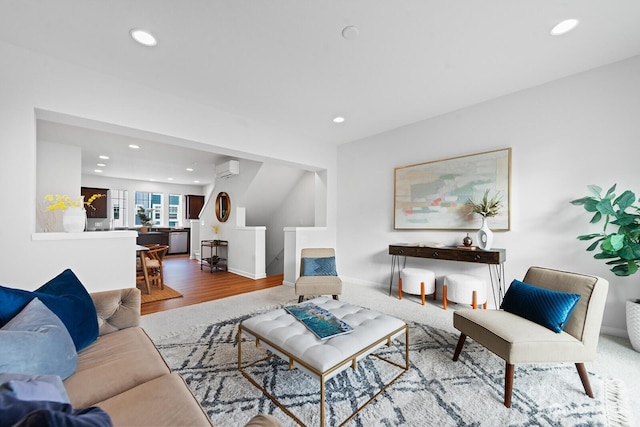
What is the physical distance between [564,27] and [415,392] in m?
3.02

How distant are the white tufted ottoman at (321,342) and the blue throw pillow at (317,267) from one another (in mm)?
1472

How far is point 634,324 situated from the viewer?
7.48 ft

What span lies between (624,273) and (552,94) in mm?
1968

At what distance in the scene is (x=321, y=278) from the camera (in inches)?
134

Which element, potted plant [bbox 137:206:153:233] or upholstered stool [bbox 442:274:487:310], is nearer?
upholstered stool [bbox 442:274:487:310]

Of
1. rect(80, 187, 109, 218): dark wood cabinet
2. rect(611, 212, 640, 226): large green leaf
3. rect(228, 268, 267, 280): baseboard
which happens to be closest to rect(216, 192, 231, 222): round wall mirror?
rect(228, 268, 267, 280): baseboard

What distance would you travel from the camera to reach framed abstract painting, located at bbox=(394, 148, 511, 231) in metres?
3.24

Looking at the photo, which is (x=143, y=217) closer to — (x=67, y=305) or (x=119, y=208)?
(x=119, y=208)

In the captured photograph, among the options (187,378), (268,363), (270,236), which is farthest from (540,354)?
(270,236)

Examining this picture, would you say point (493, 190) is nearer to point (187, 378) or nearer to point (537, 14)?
point (537, 14)

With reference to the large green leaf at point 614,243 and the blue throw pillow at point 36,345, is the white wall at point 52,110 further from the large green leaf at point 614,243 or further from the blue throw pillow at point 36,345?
the large green leaf at point 614,243

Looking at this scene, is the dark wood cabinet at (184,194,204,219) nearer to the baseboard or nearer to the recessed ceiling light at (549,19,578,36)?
the baseboard

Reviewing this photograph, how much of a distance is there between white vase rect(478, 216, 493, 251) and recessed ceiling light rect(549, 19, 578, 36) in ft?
6.24

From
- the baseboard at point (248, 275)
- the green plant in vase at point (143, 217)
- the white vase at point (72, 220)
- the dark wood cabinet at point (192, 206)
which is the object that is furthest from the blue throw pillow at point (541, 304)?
the dark wood cabinet at point (192, 206)
